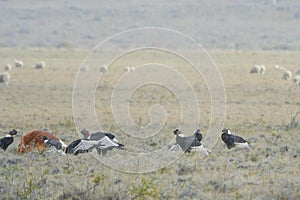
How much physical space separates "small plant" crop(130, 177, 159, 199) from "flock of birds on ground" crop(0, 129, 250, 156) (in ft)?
8.00

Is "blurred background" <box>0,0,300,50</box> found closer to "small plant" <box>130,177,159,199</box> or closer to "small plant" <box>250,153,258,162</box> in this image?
"small plant" <box>250,153,258,162</box>

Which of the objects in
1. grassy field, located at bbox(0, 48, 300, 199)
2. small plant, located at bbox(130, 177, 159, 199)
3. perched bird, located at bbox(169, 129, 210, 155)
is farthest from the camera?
perched bird, located at bbox(169, 129, 210, 155)

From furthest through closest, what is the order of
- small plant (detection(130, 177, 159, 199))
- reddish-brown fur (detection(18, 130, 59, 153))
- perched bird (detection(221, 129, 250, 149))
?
1. perched bird (detection(221, 129, 250, 149))
2. reddish-brown fur (detection(18, 130, 59, 153))
3. small plant (detection(130, 177, 159, 199))

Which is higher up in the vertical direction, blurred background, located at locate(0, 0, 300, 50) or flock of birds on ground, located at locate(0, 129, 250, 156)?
flock of birds on ground, located at locate(0, 129, 250, 156)

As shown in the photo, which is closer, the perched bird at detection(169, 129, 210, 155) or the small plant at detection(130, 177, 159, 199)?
the small plant at detection(130, 177, 159, 199)

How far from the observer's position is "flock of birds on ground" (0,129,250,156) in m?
12.3

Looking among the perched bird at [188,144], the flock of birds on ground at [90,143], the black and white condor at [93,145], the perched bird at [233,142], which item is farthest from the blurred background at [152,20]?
the black and white condor at [93,145]

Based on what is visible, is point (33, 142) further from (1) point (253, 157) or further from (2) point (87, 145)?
(1) point (253, 157)

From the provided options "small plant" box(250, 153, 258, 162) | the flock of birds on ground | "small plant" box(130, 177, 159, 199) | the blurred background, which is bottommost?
the blurred background

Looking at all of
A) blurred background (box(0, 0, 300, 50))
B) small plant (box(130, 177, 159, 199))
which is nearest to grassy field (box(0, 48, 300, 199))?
small plant (box(130, 177, 159, 199))

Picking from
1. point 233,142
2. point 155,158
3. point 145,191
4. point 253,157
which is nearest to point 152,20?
point 233,142

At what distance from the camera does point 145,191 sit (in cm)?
948

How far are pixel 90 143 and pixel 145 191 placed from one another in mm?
3042

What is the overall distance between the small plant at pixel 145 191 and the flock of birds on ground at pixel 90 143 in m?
2.44
